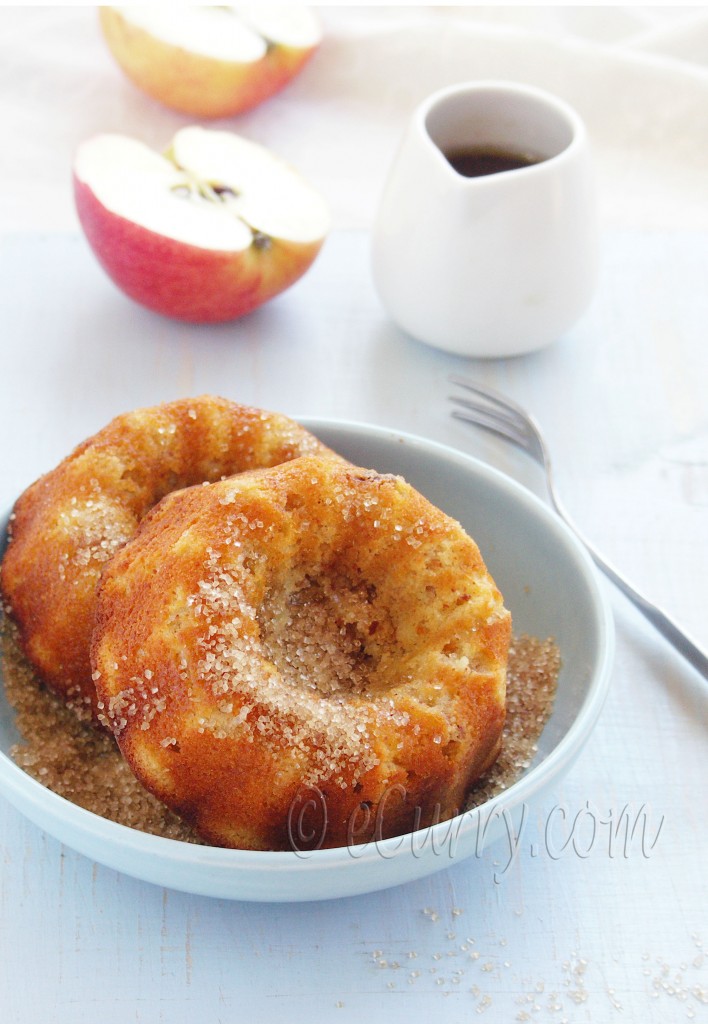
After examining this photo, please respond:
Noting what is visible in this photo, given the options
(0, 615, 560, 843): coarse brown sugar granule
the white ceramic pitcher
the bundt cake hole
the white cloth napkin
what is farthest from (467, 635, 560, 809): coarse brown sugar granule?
the white cloth napkin

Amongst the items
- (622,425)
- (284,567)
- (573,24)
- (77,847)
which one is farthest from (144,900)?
(573,24)

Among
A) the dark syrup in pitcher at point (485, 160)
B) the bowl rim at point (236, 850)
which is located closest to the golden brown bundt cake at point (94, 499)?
the bowl rim at point (236, 850)

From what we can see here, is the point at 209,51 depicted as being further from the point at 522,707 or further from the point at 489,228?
the point at 522,707

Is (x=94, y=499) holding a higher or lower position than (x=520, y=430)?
higher

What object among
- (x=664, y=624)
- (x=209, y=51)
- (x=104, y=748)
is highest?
(x=209, y=51)

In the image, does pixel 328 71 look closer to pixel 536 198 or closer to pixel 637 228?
pixel 637 228

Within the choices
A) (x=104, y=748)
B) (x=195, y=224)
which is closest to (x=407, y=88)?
(x=195, y=224)

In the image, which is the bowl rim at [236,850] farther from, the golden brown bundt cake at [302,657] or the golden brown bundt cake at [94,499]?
the golden brown bundt cake at [94,499]
